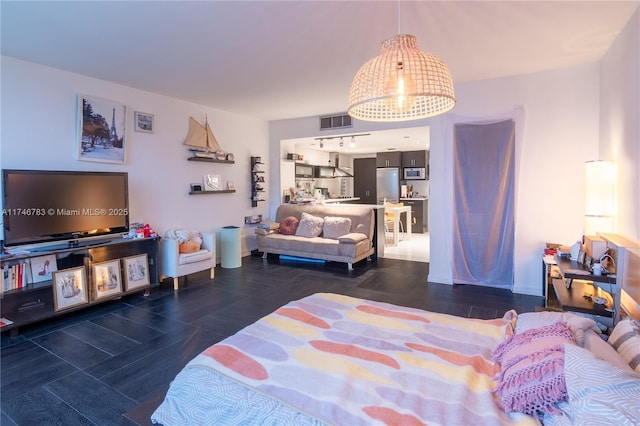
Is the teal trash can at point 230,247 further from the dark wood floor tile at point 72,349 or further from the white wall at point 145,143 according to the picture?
the dark wood floor tile at point 72,349

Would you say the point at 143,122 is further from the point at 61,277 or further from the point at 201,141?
the point at 61,277

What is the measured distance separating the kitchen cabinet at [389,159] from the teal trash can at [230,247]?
5.55 meters

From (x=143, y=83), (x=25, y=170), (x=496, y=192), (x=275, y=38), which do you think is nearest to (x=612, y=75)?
(x=496, y=192)

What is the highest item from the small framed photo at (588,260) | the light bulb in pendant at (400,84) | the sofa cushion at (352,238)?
the light bulb in pendant at (400,84)

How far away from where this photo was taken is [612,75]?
120 inches

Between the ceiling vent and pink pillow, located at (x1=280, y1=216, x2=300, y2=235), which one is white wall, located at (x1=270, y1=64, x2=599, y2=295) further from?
pink pillow, located at (x1=280, y1=216, x2=300, y2=235)

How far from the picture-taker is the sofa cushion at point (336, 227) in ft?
18.5

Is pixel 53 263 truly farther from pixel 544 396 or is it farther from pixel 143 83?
pixel 544 396

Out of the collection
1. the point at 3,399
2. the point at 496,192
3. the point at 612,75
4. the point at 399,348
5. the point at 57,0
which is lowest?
the point at 3,399

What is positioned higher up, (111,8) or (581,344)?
(111,8)

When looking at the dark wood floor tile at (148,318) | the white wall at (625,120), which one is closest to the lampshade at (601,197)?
the white wall at (625,120)

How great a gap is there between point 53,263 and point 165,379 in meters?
2.00

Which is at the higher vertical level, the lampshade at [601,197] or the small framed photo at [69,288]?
the lampshade at [601,197]

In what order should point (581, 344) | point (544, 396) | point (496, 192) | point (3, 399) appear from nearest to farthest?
point (544, 396)
point (581, 344)
point (3, 399)
point (496, 192)
